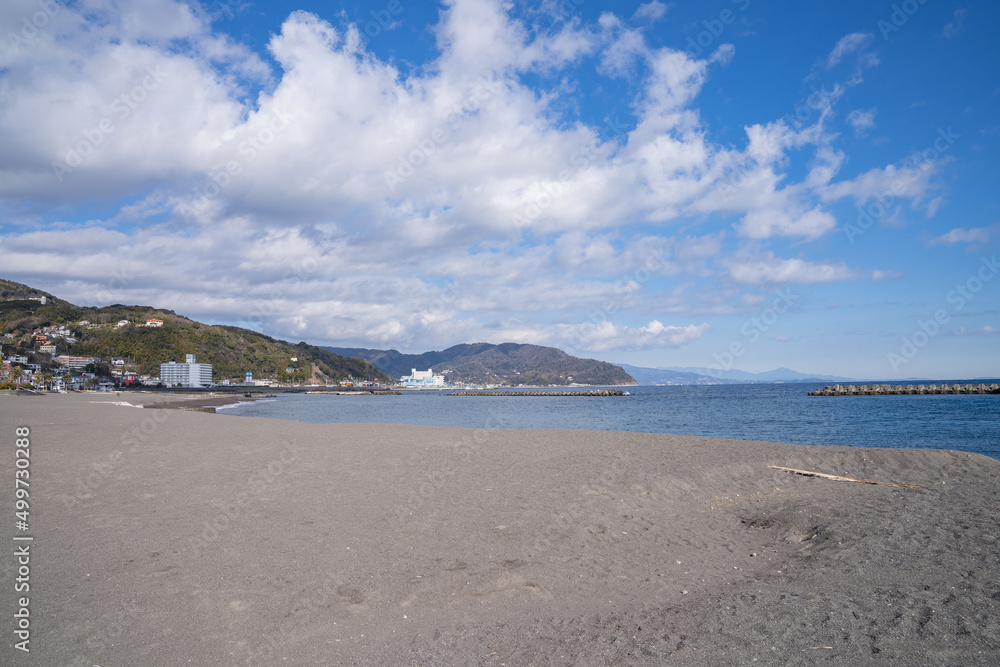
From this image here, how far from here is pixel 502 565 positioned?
6.63 m

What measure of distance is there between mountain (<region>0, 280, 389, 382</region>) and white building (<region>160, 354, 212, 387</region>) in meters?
10.1

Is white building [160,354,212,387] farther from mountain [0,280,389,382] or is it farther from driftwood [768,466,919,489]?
driftwood [768,466,919,489]

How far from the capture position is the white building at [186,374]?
14400 centimetres

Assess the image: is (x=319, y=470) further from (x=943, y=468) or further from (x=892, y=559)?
(x=943, y=468)

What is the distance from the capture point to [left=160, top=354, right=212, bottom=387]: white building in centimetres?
14400

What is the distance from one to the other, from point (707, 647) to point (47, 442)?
58.7 ft

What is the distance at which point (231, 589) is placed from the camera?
5.62 metres

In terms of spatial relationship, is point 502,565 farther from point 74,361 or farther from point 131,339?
point 131,339

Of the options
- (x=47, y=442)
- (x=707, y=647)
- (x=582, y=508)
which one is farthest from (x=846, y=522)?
(x=47, y=442)

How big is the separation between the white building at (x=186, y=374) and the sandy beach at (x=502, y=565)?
15283 centimetres

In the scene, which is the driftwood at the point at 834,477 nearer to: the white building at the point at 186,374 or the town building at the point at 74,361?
the white building at the point at 186,374

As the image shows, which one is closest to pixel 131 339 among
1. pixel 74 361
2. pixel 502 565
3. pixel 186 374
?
pixel 186 374

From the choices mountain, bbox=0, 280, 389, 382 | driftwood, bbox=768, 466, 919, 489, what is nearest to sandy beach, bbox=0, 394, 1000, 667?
driftwood, bbox=768, 466, 919, 489

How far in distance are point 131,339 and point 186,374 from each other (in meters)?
26.4
